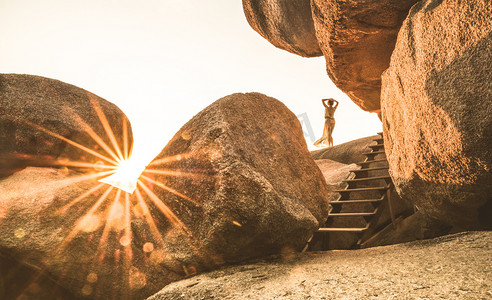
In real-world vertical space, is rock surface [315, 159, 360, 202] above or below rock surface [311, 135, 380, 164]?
below

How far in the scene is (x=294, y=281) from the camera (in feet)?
7.59

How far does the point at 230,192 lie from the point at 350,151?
7720 mm

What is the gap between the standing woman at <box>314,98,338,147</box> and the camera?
1023 cm

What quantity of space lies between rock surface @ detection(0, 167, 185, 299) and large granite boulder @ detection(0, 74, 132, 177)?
2.35 feet

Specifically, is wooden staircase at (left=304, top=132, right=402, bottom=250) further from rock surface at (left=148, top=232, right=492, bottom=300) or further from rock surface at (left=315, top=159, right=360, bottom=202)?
rock surface at (left=148, top=232, right=492, bottom=300)

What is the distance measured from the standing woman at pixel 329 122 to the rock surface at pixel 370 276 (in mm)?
7578

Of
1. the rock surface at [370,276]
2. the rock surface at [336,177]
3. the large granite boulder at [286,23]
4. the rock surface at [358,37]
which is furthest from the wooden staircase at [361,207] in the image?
the large granite boulder at [286,23]

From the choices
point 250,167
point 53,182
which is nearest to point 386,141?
point 250,167

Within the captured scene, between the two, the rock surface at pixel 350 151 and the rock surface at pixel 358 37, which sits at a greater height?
the rock surface at pixel 358 37

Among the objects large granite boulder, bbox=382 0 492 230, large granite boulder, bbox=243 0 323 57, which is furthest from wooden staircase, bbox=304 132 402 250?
large granite boulder, bbox=243 0 323 57

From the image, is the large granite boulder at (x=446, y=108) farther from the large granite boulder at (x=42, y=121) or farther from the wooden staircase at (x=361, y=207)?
the large granite boulder at (x=42, y=121)

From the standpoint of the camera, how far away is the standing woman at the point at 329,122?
1023 centimetres

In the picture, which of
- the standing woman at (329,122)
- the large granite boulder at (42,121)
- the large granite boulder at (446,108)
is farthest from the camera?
the standing woman at (329,122)

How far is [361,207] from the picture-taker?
21.5 feet
